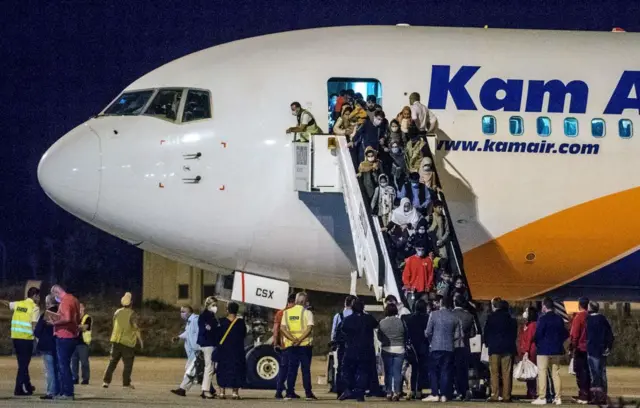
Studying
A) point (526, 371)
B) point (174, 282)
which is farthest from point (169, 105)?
point (174, 282)

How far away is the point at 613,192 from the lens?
28.0 m

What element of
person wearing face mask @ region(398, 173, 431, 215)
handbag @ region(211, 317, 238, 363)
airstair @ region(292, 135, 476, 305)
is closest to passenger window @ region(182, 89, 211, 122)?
airstair @ region(292, 135, 476, 305)

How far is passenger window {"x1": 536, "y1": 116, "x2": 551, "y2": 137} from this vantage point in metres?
27.9

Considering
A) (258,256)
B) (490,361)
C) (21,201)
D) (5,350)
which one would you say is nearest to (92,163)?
(258,256)

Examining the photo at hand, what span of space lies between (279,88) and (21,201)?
11540 centimetres

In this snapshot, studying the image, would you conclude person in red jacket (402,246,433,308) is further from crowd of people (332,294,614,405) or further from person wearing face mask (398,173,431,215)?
person wearing face mask (398,173,431,215)

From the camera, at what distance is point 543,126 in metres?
27.9

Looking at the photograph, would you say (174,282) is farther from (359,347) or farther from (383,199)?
(359,347)

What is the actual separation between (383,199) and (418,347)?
262 centimetres

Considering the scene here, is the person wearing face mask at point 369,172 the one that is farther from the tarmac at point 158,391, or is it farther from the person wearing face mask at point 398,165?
the tarmac at point 158,391

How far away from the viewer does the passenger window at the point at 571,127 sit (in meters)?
28.0

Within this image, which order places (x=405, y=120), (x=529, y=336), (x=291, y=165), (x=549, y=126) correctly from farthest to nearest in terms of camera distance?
(x=549, y=126)
(x=291, y=165)
(x=405, y=120)
(x=529, y=336)

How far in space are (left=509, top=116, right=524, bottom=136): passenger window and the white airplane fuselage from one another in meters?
0.09

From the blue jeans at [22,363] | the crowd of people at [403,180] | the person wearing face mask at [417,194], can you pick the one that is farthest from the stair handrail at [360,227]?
the blue jeans at [22,363]
